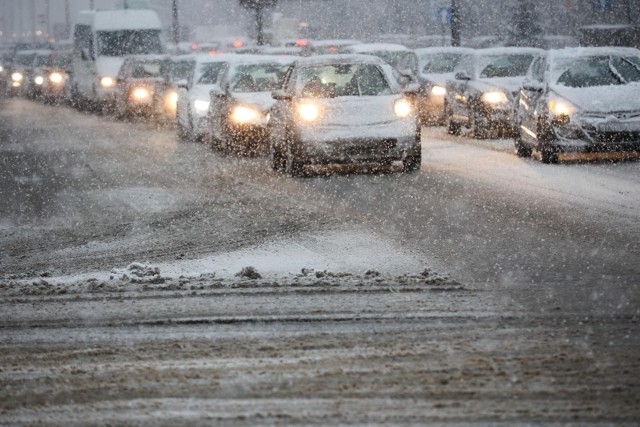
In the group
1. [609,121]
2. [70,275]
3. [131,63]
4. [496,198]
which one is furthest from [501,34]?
[70,275]

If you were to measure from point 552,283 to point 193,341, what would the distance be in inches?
103

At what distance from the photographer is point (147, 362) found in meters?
5.39

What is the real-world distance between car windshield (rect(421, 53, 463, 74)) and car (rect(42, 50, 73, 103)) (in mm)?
15948

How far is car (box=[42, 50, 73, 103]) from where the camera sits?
37706mm

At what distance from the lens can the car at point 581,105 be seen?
14.7 metres

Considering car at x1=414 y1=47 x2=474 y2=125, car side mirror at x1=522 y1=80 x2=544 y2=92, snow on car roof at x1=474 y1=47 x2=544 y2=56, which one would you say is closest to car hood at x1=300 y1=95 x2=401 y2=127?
car side mirror at x1=522 y1=80 x2=544 y2=92

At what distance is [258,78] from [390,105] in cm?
468

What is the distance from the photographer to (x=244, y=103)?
56.8ft

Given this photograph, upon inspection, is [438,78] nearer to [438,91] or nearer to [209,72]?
[438,91]

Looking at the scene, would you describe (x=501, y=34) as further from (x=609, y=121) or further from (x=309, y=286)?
(x=309, y=286)

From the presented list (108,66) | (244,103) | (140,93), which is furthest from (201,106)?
(108,66)

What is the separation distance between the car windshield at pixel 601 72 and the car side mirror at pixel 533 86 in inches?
11.4

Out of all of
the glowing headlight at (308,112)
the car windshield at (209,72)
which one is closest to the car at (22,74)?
the car windshield at (209,72)

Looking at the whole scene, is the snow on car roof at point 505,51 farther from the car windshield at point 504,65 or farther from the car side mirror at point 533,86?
the car side mirror at point 533,86
